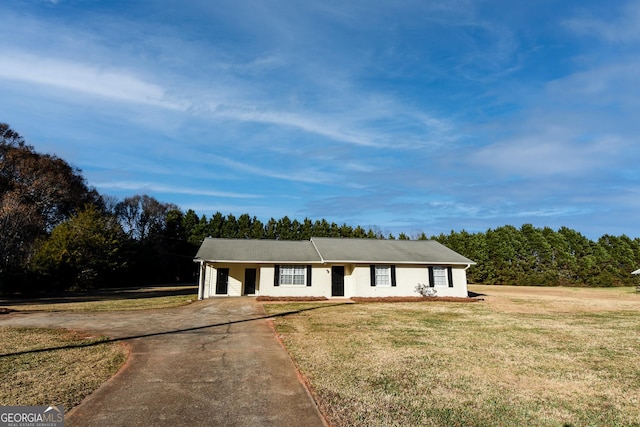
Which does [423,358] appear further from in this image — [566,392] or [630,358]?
[630,358]

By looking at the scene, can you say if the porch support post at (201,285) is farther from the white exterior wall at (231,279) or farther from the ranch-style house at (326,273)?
the white exterior wall at (231,279)

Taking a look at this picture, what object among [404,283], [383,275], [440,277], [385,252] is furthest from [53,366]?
[440,277]

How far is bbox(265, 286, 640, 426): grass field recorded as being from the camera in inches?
189

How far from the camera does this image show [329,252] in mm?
23875

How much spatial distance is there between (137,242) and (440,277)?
3748cm

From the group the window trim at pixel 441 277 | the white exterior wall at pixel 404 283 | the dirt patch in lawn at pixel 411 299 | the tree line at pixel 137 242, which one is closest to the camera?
the dirt patch in lawn at pixel 411 299

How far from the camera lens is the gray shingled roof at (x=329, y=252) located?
22734 mm

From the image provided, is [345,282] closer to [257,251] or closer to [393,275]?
[393,275]

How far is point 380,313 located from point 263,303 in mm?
7010

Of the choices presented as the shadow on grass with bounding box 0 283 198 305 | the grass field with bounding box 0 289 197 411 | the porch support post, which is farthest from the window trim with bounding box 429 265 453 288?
the grass field with bounding box 0 289 197 411

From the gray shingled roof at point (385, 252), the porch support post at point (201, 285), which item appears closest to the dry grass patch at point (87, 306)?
the porch support post at point (201, 285)

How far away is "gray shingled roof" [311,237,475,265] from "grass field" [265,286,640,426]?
9.74 metres

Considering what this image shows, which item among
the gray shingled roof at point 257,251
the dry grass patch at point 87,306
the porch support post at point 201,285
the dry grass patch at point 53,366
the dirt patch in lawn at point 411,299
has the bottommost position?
the dry grass patch at point 87,306

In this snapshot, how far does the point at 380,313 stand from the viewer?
1563cm
